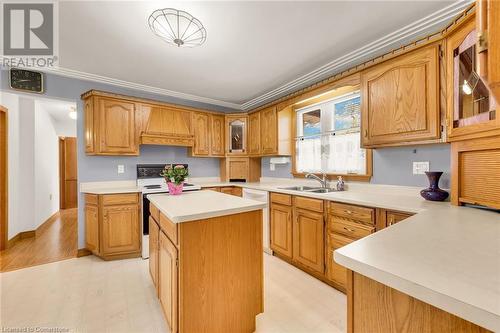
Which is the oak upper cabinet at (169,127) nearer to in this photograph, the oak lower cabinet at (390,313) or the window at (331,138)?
the window at (331,138)

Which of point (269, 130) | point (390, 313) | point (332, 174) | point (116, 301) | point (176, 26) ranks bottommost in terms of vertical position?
point (116, 301)

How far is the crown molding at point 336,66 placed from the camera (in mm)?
1892

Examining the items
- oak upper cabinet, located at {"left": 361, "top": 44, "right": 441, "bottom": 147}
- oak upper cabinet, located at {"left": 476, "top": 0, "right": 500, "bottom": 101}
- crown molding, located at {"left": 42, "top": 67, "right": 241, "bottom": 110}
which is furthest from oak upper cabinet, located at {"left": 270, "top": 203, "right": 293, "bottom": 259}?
crown molding, located at {"left": 42, "top": 67, "right": 241, "bottom": 110}

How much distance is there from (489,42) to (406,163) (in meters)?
1.89

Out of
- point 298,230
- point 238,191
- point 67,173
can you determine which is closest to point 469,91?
point 298,230

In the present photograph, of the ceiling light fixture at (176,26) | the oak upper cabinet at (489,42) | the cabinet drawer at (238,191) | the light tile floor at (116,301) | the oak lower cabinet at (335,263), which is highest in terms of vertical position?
the ceiling light fixture at (176,26)

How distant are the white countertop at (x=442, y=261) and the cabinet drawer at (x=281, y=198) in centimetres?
142

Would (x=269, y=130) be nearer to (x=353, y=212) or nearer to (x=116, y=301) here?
(x=353, y=212)

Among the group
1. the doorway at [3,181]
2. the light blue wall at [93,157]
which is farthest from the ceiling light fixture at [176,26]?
the doorway at [3,181]

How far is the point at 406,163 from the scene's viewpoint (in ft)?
6.92

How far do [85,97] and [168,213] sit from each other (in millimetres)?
2705

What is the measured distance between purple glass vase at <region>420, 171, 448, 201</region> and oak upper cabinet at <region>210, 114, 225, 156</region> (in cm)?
302

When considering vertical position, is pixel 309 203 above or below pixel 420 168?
below

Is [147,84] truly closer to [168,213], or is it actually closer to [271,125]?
[271,125]
